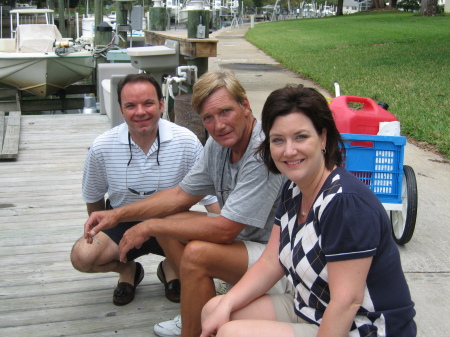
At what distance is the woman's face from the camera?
6.61 ft

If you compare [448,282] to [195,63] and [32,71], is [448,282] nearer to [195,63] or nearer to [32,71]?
[195,63]

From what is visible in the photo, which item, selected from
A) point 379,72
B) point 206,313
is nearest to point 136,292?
point 206,313

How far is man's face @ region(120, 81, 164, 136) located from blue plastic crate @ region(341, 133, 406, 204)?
114 cm

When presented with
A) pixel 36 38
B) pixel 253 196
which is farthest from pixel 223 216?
pixel 36 38

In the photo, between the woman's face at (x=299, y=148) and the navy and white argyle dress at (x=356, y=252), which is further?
the woman's face at (x=299, y=148)

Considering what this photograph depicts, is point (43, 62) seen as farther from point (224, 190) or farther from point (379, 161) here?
point (224, 190)

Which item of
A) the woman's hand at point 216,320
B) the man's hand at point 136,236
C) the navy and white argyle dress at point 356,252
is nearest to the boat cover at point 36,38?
the man's hand at point 136,236

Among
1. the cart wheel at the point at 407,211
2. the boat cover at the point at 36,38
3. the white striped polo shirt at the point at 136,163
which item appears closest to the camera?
the white striped polo shirt at the point at 136,163

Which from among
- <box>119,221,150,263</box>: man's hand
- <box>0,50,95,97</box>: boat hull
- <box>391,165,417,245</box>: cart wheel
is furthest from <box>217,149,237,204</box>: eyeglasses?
<box>0,50,95,97</box>: boat hull

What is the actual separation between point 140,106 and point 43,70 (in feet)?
37.4

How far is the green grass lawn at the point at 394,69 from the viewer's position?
7.61m

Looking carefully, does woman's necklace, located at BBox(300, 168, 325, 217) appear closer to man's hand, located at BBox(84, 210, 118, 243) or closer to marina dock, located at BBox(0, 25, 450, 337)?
man's hand, located at BBox(84, 210, 118, 243)

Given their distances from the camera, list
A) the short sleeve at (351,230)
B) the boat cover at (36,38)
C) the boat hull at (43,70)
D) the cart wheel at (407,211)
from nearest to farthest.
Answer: the short sleeve at (351,230) < the cart wheel at (407,211) < the boat hull at (43,70) < the boat cover at (36,38)

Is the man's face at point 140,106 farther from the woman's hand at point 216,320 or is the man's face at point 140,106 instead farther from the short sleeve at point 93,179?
the woman's hand at point 216,320
